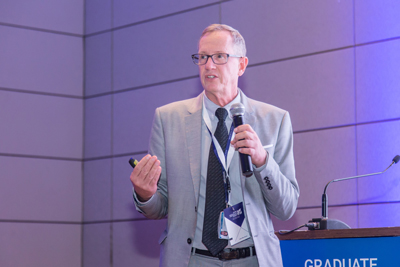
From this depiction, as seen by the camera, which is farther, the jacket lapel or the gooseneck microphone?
the jacket lapel

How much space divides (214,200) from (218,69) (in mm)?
594

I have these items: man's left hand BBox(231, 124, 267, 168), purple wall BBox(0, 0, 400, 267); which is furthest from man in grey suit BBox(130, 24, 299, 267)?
purple wall BBox(0, 0, 400, 267)

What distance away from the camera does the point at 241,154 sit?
1838 millimetres

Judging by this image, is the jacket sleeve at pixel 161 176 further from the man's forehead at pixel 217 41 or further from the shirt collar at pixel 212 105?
the man's forehead at pixel 217 41

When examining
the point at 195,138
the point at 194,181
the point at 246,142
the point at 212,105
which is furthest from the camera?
the point at 212,105

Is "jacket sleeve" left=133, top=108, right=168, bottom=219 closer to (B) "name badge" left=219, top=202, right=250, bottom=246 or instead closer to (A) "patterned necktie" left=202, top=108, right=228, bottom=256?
(A) "patterned necktie" left=202, top=108, right=228, bottom=256

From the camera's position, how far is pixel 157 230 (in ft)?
15.0

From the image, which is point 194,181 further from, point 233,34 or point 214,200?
point 233,34

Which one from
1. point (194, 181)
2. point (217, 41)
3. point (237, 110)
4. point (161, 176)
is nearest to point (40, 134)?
point (161, 176)

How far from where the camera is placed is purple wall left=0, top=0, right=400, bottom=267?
3783 mm

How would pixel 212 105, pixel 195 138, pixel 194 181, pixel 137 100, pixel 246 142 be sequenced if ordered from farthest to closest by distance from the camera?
pixel 137 100
pixel 212 105
pixel 195 138
pixel 194 181
pixel 246 142

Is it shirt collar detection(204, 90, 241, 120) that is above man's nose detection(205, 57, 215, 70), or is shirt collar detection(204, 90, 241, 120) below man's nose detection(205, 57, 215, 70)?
below

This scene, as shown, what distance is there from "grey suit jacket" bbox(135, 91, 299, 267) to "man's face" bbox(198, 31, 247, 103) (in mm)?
89

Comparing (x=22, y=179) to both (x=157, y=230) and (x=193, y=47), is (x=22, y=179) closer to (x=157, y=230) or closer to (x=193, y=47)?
(x=157, y=230)
